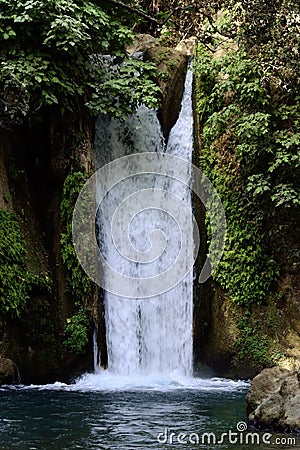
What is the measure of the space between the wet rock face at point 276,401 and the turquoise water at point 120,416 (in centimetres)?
28

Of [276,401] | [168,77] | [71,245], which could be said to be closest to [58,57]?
[168,77]

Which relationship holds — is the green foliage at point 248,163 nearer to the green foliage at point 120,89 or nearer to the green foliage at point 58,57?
the green foliage at point 120,89

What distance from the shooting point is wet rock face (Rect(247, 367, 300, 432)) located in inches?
240

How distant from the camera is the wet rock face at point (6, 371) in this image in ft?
31.9

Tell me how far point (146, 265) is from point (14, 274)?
2587 millimetres

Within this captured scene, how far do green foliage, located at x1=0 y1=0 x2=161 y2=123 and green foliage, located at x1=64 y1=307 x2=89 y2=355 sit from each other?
139 inches

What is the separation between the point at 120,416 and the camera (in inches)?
280

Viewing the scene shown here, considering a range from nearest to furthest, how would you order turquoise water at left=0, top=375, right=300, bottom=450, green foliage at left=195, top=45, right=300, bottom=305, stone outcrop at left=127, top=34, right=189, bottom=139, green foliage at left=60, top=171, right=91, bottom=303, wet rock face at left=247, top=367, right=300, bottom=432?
turquoise water at left=0, top=375, right=300, bottom=450
wet rock face at left=247, top=367, right=300, bottom=432
green foliage at left=60, top=171, right=91, bottom=303
green foliage at left=195, top=45, right=300, bottom=305
stone outcrop at left=127, top=34, right=189, bottom=139

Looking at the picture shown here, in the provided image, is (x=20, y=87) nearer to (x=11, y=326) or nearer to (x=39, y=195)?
(x=39, y=195)

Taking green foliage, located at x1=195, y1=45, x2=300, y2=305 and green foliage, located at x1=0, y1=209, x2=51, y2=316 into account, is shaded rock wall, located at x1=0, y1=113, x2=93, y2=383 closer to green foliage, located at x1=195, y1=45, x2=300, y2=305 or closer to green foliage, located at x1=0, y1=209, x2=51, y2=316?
green foliage, located at x1=0, y1=209, x2=51, y2=316

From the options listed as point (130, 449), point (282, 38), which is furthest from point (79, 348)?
point (282, 38)

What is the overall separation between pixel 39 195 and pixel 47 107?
1632mm

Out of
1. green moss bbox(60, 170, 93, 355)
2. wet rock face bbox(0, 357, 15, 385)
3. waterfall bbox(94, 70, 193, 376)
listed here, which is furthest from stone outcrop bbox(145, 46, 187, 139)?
wet rock face bbox(0, 357, 15, 385)

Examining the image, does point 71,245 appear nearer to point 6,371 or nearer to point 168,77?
point 6,371
